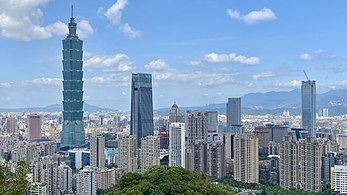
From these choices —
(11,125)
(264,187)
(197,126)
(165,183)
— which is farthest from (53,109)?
(165,183)

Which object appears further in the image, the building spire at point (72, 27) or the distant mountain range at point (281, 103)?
the distant mountain range at point (281, 103)

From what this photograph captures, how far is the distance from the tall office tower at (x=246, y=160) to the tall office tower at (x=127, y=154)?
8.56 ft

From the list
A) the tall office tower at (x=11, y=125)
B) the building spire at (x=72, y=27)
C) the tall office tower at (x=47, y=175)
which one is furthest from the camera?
the tall office tower at (x=11, y=125)

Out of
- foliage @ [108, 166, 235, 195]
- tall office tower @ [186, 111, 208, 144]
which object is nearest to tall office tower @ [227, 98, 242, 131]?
tall office tower @ [186, 111, 208, 144]

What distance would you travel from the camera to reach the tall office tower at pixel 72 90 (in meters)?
19.8

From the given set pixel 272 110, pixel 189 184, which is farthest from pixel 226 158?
pixel 272 110

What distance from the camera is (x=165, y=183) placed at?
14.3 ft

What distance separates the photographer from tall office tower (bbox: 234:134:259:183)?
11.4 m

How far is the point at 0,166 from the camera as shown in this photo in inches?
87.8

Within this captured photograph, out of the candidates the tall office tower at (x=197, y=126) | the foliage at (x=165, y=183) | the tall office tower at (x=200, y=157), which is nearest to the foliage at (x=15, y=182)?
the foliage at (x=165, y=183)

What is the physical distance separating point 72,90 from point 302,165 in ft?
38.6

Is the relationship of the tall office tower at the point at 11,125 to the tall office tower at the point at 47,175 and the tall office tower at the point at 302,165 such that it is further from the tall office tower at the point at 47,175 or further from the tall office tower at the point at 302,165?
the tall office tower at the point at 302,165

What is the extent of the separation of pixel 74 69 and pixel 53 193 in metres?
11.0

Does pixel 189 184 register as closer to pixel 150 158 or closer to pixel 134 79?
pixel 150 158
